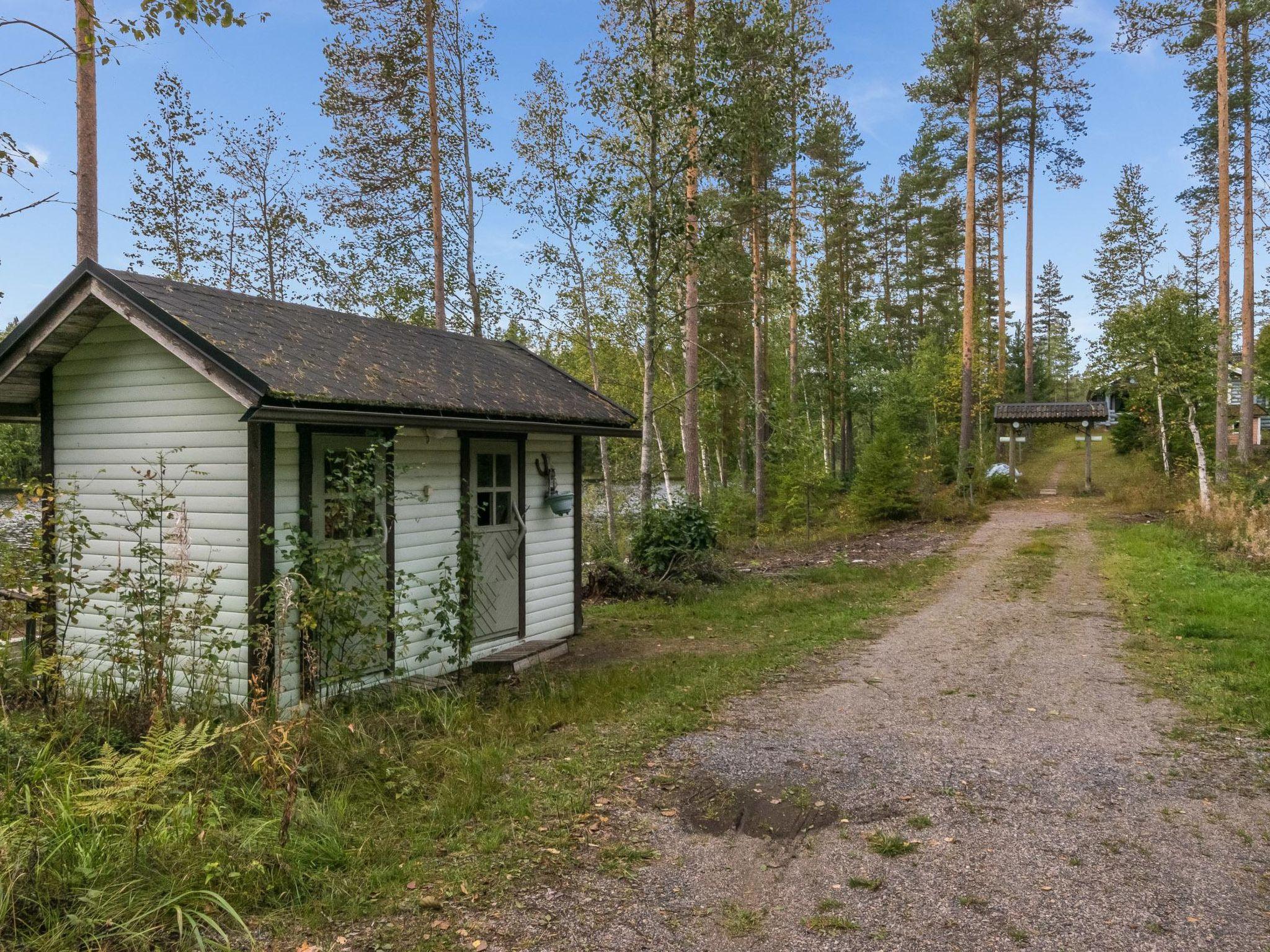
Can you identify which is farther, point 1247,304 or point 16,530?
point 1247,304

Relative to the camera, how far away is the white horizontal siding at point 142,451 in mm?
5695

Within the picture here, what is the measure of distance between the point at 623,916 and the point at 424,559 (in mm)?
4365

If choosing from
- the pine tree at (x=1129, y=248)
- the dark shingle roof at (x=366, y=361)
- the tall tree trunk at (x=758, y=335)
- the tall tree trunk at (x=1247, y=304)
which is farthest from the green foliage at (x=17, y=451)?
the pine tree at (x=1129, y=248)

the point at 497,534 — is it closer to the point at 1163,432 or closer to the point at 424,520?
the point at 424,520

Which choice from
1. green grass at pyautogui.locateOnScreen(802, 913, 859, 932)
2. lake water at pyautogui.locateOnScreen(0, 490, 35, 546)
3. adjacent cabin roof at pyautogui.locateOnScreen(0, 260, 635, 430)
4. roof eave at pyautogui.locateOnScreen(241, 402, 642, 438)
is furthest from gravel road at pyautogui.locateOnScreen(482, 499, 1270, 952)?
lake water at pyautogui.locateOnScreen(0, 490, 35, 546)

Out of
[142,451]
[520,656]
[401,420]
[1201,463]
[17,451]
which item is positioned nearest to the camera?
[142,451]

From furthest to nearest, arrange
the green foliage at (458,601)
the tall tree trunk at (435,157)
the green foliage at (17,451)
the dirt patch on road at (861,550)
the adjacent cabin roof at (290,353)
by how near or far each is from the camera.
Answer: the green foliage at (17,451) < the tall tree trunk at (435,157) < the dirt patch on road at (861,550) < the green foliage at (458,601) < the adjacent cabin roof at (290,353)

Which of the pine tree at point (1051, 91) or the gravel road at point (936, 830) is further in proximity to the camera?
the pine tree at point (1051, 91)

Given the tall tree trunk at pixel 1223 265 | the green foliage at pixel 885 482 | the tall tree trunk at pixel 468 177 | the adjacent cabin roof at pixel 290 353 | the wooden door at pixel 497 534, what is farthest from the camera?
the green foliage at pixel 885 482

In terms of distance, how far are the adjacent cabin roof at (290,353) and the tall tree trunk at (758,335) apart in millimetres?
8042

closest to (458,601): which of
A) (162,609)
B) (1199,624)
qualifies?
(162,609)

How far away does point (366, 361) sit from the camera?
677 centimetres

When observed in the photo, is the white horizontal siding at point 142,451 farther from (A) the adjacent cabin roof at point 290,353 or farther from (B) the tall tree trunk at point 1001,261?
(B) the tall tree trunk at point 1001,261

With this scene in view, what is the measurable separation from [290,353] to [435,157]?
10.3m
